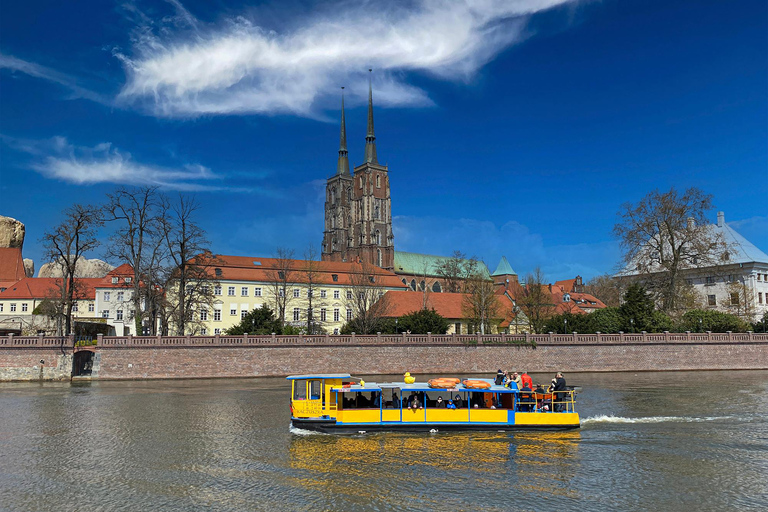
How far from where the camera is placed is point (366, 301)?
95.5 metres

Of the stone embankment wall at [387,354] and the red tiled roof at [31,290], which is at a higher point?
the red tiled roof at [31,290]

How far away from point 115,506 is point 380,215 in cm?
14486

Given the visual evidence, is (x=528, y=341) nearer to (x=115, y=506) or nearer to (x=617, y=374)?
(x=617, y=374)

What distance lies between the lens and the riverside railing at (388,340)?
54.7m

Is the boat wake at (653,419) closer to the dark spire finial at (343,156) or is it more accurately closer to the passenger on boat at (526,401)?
the passenger on boat at (526,401)

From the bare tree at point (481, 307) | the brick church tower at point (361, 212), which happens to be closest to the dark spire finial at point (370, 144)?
the brick church tower at point (361, 212)

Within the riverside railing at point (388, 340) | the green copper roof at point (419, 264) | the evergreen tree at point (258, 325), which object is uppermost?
the green copper roof at point (419, 264)

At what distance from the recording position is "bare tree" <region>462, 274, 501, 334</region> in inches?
3479

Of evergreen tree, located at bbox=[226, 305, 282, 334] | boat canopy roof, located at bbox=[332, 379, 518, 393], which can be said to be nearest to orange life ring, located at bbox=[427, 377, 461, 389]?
boat canopy roof, located at bbox=[332, 379, 518, 393]

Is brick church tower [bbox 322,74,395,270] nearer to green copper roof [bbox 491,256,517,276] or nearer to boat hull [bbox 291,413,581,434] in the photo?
green copper roof [bbox 491,256,517,276]

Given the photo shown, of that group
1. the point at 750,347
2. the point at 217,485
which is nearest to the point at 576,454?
the point at 217,485

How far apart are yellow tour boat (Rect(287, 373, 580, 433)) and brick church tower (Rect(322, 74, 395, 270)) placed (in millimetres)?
120179

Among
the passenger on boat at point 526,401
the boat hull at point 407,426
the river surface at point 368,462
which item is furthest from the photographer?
the passenger on boat at point 526,401

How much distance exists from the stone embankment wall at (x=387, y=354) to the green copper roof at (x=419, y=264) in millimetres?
90646
